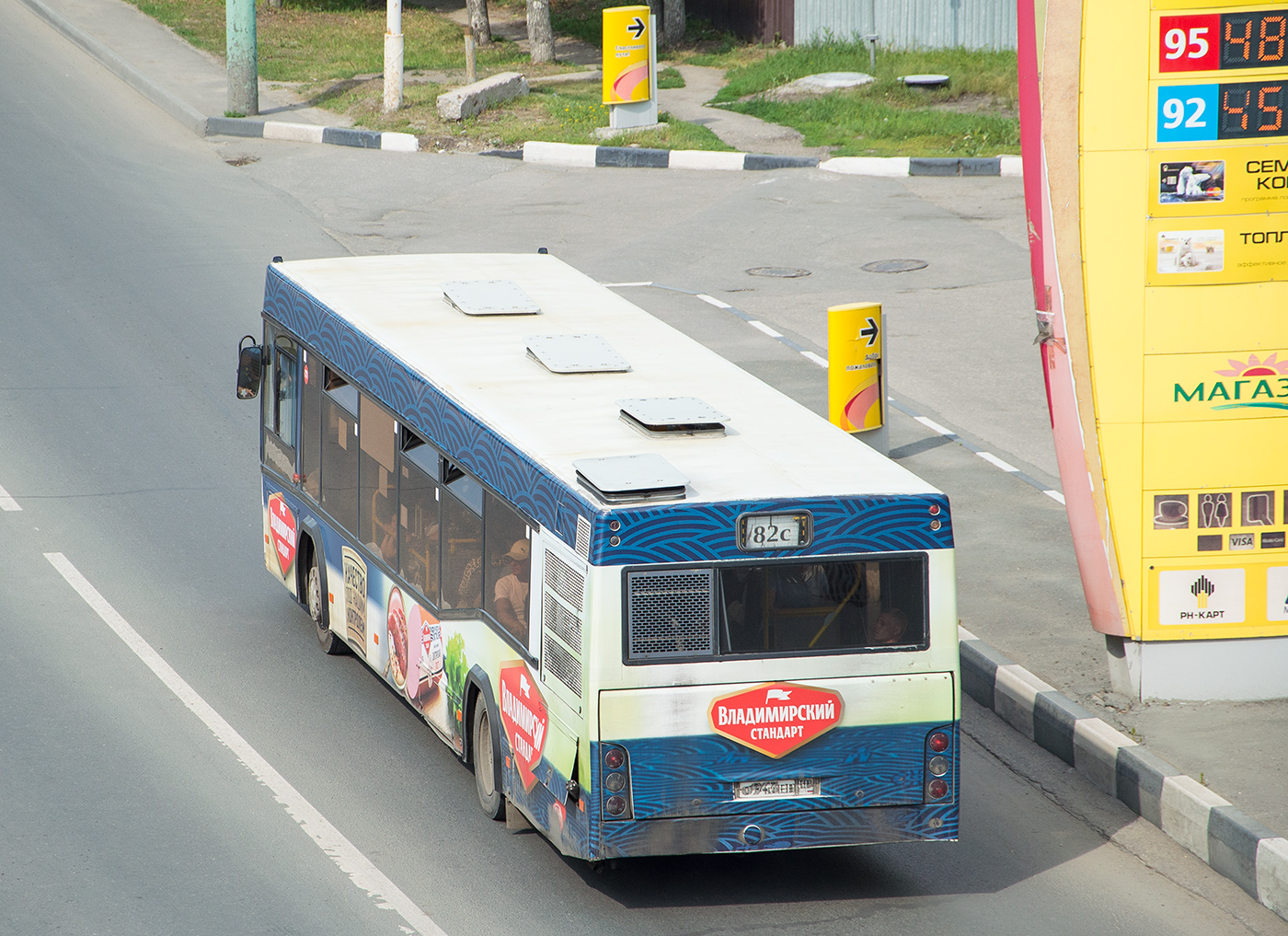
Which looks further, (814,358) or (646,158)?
(646,158)

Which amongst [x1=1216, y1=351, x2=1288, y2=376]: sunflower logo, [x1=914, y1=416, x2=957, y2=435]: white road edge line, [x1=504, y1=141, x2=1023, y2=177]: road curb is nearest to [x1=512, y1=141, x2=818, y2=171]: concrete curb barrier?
[x1=504, y1=141, x2=1023, y2=177]: road curb

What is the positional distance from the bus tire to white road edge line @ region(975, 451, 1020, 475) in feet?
20.9

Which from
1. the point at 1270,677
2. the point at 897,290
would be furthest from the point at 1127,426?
the point at 897,290

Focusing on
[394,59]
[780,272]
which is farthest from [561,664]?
[394,59]

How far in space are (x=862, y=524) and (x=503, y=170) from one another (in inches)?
723

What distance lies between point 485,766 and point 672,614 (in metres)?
2.04

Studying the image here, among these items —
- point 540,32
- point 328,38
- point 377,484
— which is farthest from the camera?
point 328,38

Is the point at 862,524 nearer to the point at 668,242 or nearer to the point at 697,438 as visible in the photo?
the point at 697,438

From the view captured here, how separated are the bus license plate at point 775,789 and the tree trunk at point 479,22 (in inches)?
1050

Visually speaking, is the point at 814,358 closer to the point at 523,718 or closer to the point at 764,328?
the point at 764,328

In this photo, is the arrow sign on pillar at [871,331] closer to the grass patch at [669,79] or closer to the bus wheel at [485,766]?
the bus wheel at [485,766]

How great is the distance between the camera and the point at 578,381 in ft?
33.4

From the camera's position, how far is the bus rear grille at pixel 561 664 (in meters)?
8.46

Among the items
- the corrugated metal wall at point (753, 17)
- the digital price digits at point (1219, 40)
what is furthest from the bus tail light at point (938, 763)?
the corrugated metal wall at point (753, 17)
